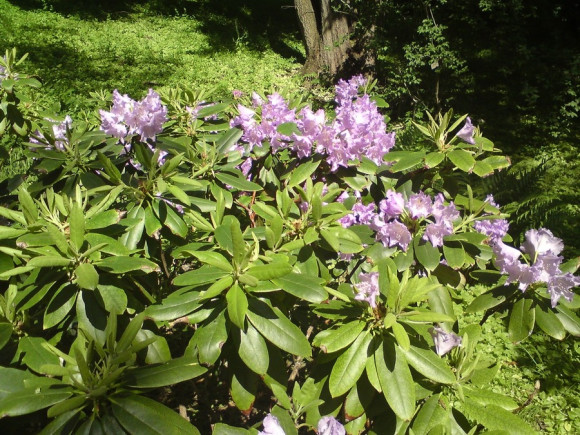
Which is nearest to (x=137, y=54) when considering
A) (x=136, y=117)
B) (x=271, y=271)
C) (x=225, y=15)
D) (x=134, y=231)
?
(x=225, y=15)

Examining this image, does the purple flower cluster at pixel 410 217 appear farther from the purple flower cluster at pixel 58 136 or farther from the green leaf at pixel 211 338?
the purple flower cluster at pixel 58 136

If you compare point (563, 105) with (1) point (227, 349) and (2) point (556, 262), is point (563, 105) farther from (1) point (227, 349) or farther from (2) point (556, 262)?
(1) point (227, 349)

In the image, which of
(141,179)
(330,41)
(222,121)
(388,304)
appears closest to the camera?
(388,304)

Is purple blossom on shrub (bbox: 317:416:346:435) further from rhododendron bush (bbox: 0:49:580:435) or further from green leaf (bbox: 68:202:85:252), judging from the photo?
green leaf (bbox: 68:202:85:252)

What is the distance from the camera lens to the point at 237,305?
0.94 m

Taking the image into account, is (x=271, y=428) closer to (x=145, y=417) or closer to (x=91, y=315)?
(x=145, y=417)

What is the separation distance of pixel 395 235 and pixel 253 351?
0.52 meters

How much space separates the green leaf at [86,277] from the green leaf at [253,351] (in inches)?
12.6

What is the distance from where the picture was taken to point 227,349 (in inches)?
45.5

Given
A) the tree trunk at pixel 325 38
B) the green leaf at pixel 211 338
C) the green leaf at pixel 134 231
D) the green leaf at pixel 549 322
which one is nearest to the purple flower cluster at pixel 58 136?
the green leaf at pixel 134 231

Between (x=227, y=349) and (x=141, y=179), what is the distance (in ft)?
1.88

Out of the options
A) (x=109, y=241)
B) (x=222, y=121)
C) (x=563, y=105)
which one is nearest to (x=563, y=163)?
(x=563, y=105)

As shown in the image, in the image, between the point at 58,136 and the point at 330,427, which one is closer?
the point at 330,427

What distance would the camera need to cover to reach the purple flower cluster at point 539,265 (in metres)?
1.12
